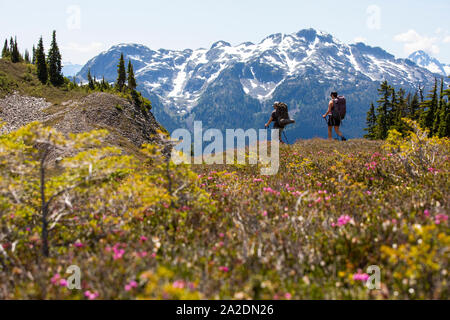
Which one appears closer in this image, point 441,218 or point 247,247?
point 441,218

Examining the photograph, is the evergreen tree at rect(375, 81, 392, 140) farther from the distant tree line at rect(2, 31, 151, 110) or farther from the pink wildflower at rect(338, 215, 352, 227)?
the pink wildflower at rect(338, 215, 352, 227)

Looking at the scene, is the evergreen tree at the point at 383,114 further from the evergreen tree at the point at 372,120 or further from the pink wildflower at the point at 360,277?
A: the pink wildflower at the point at 360,277

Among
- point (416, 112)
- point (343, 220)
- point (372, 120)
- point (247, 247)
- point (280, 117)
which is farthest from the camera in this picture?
point (372, 120)

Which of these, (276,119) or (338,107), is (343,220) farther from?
(338,107)

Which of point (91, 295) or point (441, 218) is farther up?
point (441, 218)

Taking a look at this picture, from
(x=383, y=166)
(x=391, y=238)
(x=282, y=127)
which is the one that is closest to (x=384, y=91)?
(x=282, y=127)

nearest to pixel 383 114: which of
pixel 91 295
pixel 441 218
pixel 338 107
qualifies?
pixel 338 107

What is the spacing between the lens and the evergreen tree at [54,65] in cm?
6941

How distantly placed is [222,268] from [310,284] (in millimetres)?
1072

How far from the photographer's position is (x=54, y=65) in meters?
70.8

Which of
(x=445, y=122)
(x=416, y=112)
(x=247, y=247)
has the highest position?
(x=416, y=112)

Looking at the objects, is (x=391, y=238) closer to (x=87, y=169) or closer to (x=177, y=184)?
(x=177, y=184)

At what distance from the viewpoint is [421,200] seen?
16.6 feet

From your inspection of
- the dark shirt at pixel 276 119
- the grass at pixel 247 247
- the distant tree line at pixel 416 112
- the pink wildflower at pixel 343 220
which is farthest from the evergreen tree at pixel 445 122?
the pink wildflower at pixel 343 220
